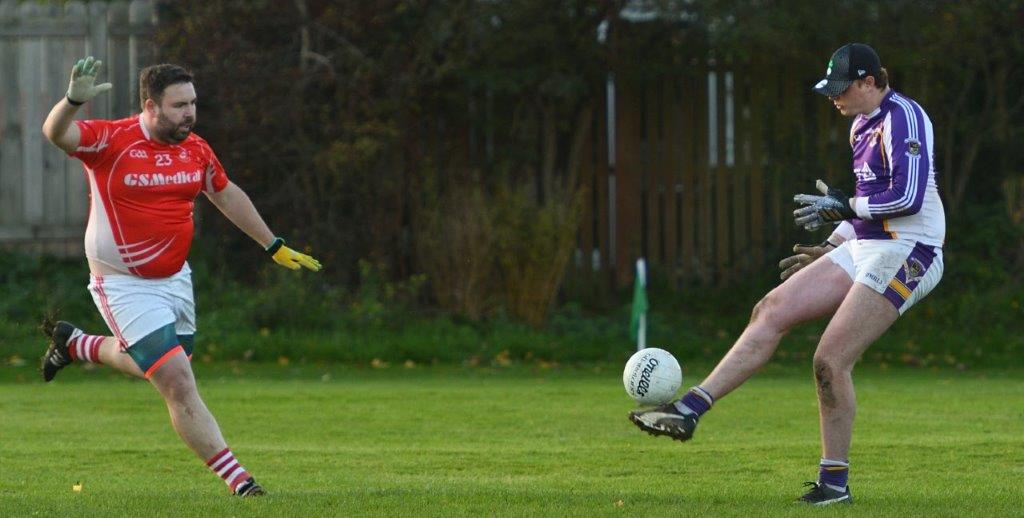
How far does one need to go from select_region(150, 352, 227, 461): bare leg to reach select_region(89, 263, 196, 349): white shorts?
207 mm

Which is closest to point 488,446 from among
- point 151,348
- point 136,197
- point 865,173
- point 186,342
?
point 186,342

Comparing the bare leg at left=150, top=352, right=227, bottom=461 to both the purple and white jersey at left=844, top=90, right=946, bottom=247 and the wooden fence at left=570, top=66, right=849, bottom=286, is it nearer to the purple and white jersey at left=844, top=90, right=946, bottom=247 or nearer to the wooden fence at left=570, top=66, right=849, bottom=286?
the purple and white jersey at left=844, top=90, right=946, bottom=247

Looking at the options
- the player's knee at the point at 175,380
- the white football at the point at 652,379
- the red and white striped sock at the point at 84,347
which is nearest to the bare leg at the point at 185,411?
the player's knee at the point at 175,380

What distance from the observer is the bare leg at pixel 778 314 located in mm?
7320

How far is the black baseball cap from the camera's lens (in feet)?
23.9

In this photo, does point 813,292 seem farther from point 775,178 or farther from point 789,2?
point 775,178

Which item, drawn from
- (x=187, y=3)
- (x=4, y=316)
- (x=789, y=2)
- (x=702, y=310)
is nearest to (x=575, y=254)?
(x=702, y=310)

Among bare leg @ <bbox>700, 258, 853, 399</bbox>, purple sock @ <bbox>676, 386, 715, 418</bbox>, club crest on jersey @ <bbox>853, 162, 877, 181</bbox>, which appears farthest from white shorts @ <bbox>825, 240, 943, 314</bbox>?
purple sock @ <bbox>676, 386, 715, 418</bbox>

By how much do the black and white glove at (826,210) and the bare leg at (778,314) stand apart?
23cm

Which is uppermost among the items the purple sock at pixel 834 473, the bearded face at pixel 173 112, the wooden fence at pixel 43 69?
the wooden fence at pixel 43 69

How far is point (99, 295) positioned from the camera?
8.06 m

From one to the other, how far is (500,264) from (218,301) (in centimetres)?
300

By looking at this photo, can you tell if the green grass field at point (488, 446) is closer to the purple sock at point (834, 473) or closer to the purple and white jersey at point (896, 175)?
the purple sock at point (834, 473)

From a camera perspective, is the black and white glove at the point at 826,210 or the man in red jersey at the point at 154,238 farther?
the man in red jersey at the point at 154,238
